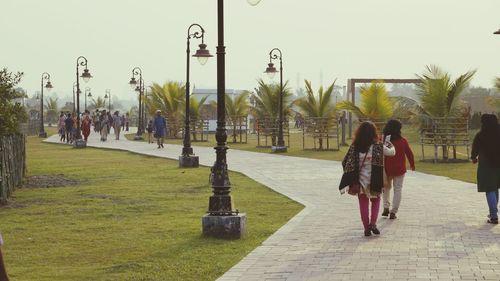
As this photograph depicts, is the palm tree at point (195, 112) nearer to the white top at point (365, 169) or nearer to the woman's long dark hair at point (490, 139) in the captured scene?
the woman's long dark hair at point (490, 139)

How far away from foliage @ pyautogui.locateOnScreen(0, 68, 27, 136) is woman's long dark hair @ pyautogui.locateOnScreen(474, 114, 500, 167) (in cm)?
813

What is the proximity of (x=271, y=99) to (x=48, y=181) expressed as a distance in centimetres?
1990

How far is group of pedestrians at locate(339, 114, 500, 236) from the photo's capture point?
33.3 ft

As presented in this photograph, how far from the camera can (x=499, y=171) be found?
1146 cm

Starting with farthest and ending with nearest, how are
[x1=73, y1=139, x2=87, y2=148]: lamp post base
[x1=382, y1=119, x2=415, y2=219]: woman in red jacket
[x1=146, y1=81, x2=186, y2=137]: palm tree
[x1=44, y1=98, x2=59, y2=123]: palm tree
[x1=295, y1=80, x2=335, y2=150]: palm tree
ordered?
[x1=44, y1=98, x2=59, y2=123]: palm tree, [x1=146, y1=81, x2=186, y2=137]: palm tree, [x1=73, y1=139, x2=87, y2=148]: lamp post base, [x1=295, y1=80, x2=335, y2=150]: palm tree, [x1=382, y1=119, x2=415, y2=219]: woman in red jacket

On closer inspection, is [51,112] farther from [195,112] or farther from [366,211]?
[366,211]

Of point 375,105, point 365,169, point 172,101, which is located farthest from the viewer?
point 172,101

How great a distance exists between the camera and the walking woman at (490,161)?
11383mm

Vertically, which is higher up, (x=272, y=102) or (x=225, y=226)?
(x=272, y=102)

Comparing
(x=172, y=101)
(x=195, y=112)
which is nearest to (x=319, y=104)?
(x=195, y=112)

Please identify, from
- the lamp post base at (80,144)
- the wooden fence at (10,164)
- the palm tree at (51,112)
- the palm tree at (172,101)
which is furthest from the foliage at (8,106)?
the palm tree at (51,112)

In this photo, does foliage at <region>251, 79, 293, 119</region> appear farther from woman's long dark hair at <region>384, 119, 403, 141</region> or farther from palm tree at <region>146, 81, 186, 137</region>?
woman's long dark hair at <region>384, 119, 403, 141</region>

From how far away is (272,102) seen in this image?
37.8m


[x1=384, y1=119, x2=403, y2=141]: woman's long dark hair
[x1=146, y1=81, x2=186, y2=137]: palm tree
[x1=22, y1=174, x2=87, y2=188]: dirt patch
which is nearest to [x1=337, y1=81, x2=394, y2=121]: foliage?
[x1=22, y1=174, x2=87, y2=188]: dirt patch
